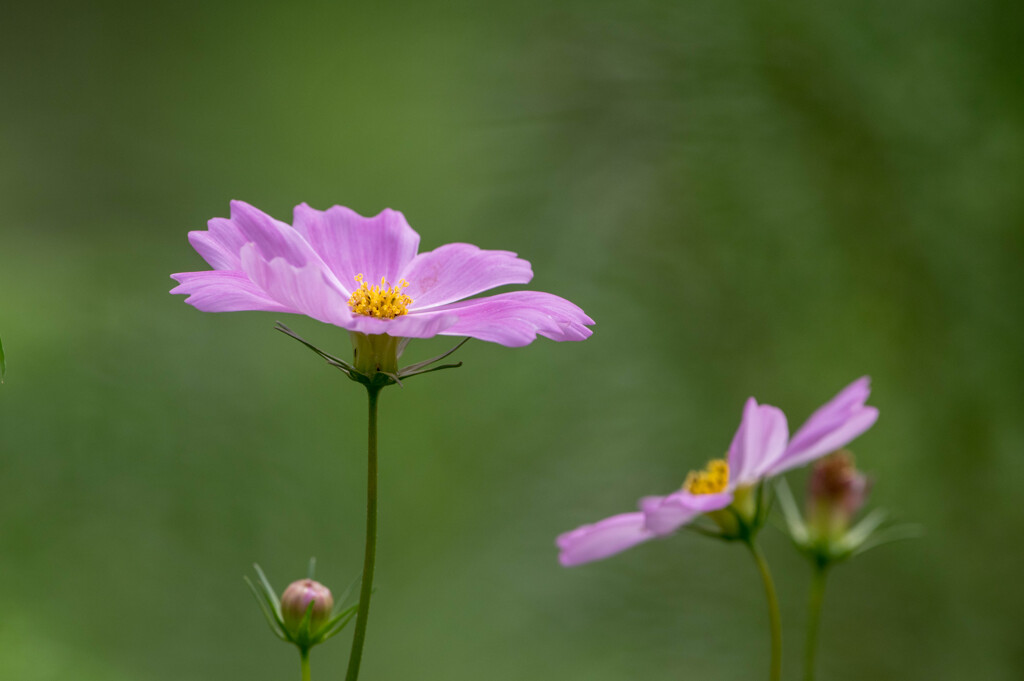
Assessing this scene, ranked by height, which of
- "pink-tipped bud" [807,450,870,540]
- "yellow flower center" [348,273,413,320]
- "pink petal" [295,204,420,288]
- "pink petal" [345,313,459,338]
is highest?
"pink petal" [295,204,420,288]

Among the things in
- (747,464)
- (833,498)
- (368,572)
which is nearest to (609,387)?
(833,498)

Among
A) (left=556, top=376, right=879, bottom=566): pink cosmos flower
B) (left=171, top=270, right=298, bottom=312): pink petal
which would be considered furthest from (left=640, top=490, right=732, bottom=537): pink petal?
(left=171, top=270, right=298, bottom=312): pink petal

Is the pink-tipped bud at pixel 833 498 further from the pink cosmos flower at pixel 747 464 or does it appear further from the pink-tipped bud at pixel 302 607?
the pink-tipped bud at pixel 302 607

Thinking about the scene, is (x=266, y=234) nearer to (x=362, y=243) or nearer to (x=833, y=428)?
(x=362, y=243)

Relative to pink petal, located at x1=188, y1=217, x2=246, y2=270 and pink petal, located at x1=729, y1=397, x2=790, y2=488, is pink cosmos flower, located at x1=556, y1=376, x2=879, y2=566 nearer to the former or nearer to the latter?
pink petal, located at x1=729, y1=397, x2=790, y2=488

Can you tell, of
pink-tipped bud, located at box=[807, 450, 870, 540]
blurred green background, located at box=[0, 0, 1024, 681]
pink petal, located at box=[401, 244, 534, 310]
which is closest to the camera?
pink petal, located at box=[401, 244, 534, 310]

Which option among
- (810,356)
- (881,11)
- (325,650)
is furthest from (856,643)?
(325,650)

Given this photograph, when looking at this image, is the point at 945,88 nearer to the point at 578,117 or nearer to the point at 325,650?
the point at 578,117
